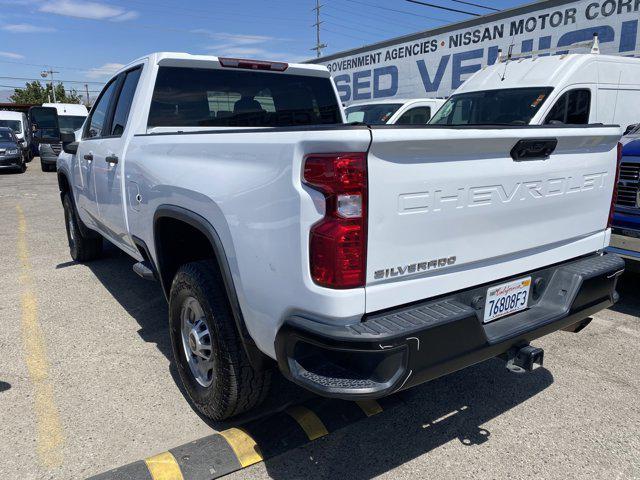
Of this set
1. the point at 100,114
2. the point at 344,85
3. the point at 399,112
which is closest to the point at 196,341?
the point at 100,114

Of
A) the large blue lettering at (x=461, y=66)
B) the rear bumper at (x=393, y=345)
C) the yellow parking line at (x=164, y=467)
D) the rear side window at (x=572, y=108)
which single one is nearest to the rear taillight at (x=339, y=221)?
the rear bumper at (x=393, y=345)

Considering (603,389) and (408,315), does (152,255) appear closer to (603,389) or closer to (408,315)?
(408,315)

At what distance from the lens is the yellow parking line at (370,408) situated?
303 cm

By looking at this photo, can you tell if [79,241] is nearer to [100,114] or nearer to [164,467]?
[100,114]

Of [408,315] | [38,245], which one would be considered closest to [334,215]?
[408,315]

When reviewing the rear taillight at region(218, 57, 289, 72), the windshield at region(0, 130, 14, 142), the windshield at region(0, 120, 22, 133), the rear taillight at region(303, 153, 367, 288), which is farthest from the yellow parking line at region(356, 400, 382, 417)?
the windshield at region(0, 120, 22, 133)

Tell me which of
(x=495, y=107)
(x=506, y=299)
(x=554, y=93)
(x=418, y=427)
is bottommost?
(x=418, y=427)

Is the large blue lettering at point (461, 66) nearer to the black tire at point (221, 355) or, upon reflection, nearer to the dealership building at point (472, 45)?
the dealership building at point (472, 45)

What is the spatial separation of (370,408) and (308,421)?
0.39 metres

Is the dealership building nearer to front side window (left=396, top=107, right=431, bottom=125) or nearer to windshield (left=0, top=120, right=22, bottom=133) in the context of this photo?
front side window (left=396, top=107, right=431, bottom=125)

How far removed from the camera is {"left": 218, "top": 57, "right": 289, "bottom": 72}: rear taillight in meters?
3.92

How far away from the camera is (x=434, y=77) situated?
582 inches

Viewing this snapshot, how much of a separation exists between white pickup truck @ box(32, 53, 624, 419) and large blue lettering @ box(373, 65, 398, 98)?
13808 mm

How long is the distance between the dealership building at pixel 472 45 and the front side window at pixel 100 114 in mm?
7068
